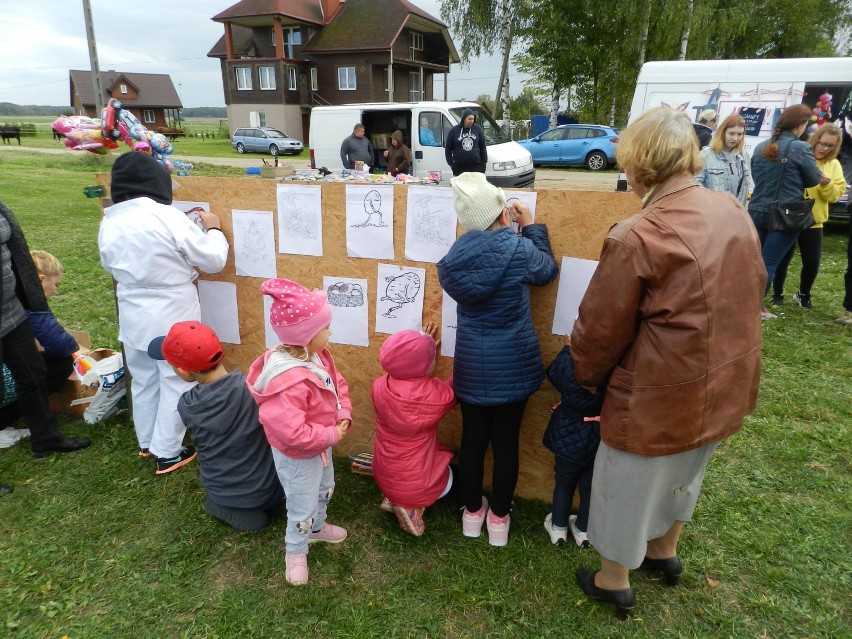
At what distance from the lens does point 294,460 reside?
229 cm

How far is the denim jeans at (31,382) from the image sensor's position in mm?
3049

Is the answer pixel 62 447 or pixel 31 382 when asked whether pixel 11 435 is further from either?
pixel 31 382

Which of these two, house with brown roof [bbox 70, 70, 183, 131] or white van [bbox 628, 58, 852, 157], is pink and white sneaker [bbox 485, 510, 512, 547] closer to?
white van [bbox 628, 58, 852, 157]

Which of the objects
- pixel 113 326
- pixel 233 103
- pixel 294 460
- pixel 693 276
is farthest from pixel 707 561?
pixel 233 103

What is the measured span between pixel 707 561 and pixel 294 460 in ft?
6.47

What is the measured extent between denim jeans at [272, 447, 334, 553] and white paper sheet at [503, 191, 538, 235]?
1.38 m

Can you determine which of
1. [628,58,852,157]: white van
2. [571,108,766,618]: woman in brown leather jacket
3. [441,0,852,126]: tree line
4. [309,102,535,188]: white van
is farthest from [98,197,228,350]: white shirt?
[441,0,852,126]: tree line

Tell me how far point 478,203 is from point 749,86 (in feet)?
29.5

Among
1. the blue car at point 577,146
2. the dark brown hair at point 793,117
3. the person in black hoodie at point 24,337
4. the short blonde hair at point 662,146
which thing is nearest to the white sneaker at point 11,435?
the person in black hoodie at point 24,337

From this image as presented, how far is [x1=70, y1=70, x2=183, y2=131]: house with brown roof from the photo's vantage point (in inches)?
2015

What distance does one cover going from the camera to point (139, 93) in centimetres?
5306

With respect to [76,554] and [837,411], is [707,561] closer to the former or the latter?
[837,411]

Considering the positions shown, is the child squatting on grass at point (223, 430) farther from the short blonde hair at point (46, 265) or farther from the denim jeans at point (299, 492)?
the short blonde hair at point (46, 265)

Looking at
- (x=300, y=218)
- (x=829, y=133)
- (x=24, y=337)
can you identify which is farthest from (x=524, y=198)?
(x=829, y=133)
